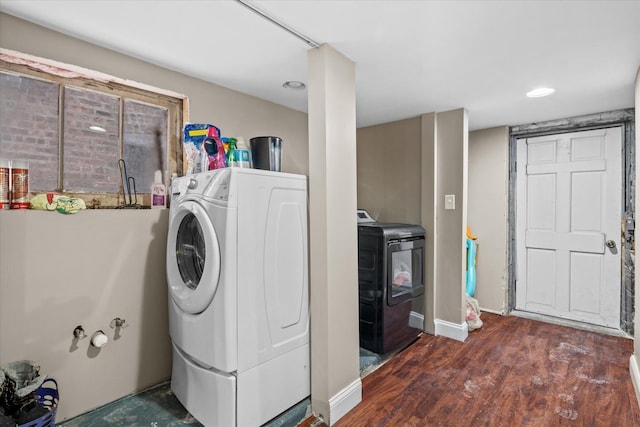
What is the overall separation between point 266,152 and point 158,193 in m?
0.79

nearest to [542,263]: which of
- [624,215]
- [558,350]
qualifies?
[624,215]

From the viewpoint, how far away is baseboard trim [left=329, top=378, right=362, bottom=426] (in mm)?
1824

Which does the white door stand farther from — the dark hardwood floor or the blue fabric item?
the blue fabric item

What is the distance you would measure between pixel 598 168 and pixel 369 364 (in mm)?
2841

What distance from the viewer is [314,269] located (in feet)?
6.16

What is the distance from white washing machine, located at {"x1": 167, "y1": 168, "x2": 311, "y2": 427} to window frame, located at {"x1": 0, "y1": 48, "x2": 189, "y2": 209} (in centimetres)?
34

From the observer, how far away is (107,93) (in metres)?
1.91

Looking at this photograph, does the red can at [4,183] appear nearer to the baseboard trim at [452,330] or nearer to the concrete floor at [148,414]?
the concrete floor at [148,414]

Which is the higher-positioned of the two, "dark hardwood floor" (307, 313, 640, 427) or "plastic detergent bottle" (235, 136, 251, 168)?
"plastic detergent bottle" (235, 136, 251, 168)

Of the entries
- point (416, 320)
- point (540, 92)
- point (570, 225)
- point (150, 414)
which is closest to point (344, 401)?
point (150, 414)

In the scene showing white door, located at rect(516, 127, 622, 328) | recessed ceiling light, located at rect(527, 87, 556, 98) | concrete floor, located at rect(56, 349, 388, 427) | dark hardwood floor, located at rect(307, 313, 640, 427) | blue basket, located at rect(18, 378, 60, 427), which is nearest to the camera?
blue basket, located at rect(18, 378, 60, 427)

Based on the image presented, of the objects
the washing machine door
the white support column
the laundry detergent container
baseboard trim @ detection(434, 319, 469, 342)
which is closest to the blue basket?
the washing machine door

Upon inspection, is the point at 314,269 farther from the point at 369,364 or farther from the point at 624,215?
the point at 624,215

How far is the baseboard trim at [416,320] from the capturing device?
2.90 meters
